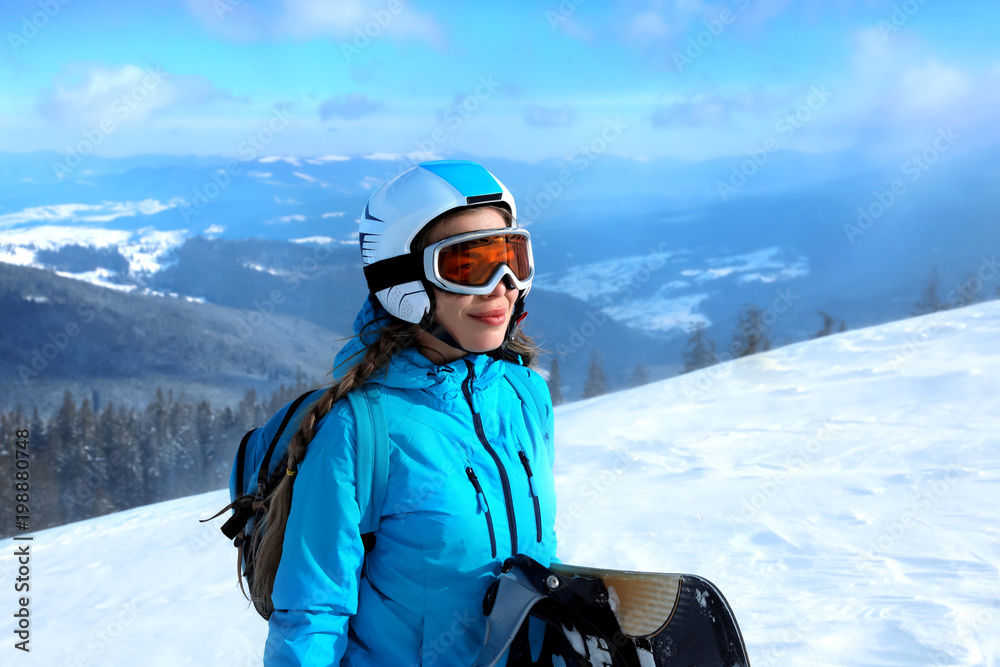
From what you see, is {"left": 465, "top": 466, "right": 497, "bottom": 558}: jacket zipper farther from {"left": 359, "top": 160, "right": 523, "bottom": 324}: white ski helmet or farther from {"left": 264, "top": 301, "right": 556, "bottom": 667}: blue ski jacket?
{"left": 359, "top": 160, "right": 523, "bottom": 324}: white ski helmet

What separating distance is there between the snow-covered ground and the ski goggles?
2699 mm

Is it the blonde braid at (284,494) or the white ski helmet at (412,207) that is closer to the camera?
the blonde braid at (284,494)

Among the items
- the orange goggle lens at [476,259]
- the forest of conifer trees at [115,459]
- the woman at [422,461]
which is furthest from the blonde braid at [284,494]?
the forest of conifer trees at [115,459]

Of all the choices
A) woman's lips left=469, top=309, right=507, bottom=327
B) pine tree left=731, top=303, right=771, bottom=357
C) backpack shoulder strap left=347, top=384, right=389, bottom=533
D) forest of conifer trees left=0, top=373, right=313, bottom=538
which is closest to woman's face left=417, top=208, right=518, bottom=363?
woman's lips left=469, top=309, right=507, bottom=327

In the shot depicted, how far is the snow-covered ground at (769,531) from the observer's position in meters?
3.86

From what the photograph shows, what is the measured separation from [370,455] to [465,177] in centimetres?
73

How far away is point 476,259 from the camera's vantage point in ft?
5.94

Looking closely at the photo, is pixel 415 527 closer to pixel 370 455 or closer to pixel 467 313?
pixel 370 455

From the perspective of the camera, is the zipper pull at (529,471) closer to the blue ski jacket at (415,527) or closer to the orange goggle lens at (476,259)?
the blue ski jacket at (415,527)

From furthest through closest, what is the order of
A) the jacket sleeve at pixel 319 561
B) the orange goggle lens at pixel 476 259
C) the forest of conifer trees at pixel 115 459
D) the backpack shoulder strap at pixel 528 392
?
the forest of conifer trees at pixel 115 459 → the backpack shoulder strap at pixel 528 392 → the orange goggle lens at pixel 476 259 → the jacket sleeve at pixel 319 561

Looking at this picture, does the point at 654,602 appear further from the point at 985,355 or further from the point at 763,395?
the point at 985,355

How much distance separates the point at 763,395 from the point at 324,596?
9839 mm

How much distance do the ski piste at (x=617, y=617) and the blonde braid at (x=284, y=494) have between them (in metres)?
0.51

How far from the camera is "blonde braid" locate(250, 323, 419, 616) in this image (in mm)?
1560
